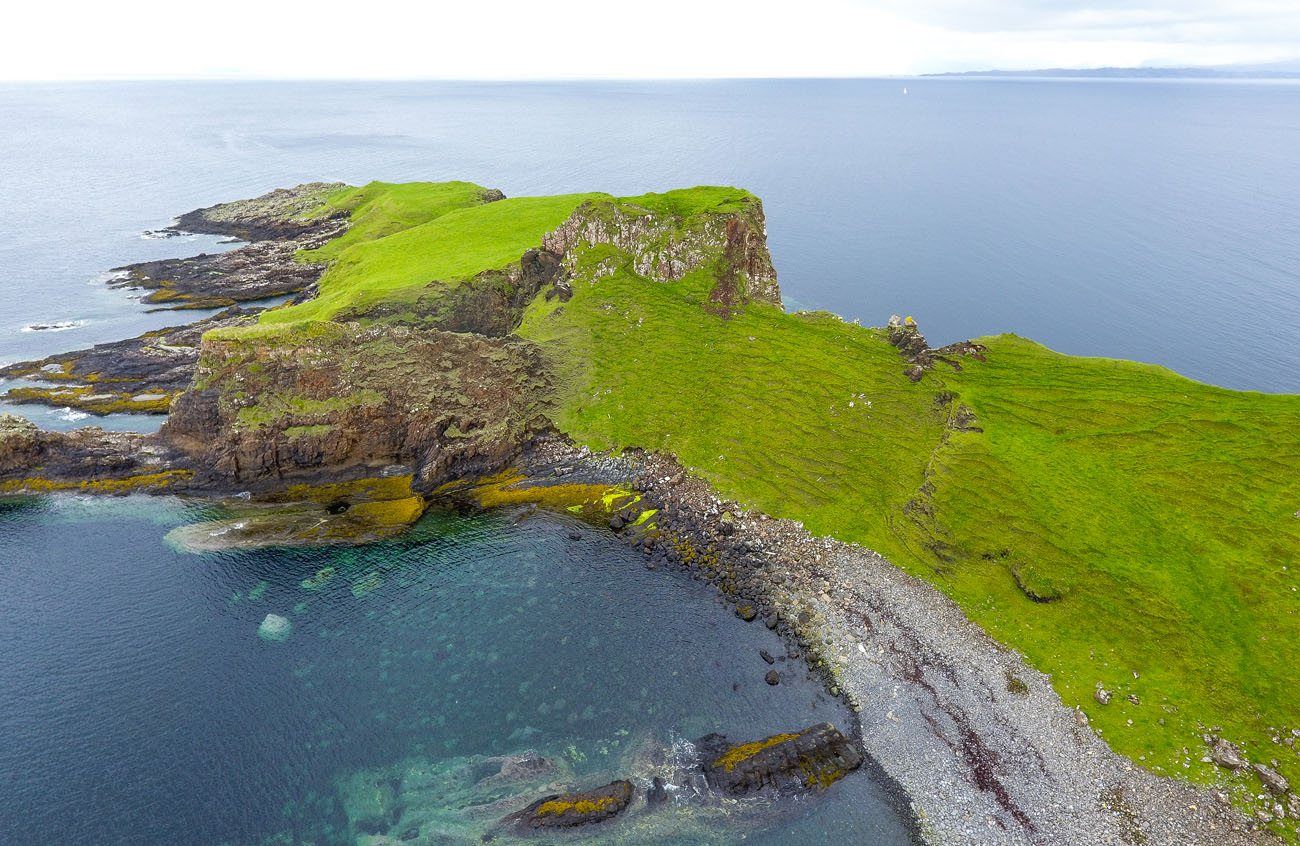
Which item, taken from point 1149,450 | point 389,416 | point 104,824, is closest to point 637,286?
point 389,416

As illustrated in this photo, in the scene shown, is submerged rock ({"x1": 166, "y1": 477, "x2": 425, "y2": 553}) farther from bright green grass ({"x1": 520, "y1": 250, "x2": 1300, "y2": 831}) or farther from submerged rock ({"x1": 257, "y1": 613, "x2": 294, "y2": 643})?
bright green grass ({"x1": 520, "y1": 250, "x2": 1300, "y2": 831})

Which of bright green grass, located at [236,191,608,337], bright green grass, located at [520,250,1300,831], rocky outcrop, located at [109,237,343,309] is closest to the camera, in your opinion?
bright green grass, located at [520,250,1300,831]

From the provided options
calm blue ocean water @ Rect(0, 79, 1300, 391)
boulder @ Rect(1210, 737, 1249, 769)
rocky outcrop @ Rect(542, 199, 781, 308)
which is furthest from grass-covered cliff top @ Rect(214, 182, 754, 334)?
boulder @ Rect(1210, 737, 1249, 769)

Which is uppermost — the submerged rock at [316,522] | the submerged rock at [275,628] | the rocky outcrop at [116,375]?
the rocky outcrop at [116,375]

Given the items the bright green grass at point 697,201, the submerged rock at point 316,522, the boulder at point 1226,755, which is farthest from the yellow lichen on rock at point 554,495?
the boulder at point 1226,755

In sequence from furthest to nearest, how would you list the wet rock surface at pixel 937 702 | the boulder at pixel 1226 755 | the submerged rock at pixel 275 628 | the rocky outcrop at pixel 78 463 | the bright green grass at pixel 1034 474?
the rocky outcrop at pixel 78 463 → the submerged rock at pixel 275 628 → the bright green grass at pixel 1034 474 → the boulder at pixel 1226 755 → the wet rock surface at pixel 937 702

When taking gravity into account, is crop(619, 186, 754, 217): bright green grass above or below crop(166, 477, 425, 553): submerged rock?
above

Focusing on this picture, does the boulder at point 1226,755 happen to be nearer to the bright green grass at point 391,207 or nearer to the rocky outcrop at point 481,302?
the rocky outcrop at point 481,302
